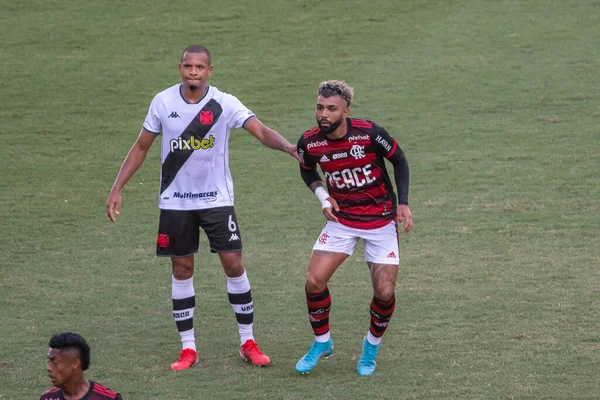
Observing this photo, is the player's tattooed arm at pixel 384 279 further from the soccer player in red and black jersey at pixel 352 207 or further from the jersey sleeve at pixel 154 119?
the jersey sleeve at pixel 154 119

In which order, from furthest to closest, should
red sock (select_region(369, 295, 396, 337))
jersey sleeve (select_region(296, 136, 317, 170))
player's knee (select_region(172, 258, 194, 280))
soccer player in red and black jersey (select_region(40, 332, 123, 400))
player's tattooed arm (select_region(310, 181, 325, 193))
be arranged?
player's knee (select_region(172, 258, 194, 280)), player's tattooed arm (select_region(310, 181, 325, 193)), jersey sleeve (select_region(296, 136, 317, 170)), red sock (select_region(369, 295, 396, 337)), soccer player in red and black jersey (select_region(40, 332, 123, 400))

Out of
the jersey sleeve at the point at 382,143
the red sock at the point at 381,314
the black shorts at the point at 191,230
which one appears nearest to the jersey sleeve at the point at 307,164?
the jersey sleeve at the point at 382,143

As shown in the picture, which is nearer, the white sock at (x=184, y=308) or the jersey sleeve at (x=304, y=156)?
the jersey sleeve at (x=304, y=156)

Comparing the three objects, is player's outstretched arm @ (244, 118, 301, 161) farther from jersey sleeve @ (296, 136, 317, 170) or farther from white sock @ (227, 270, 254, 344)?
white sock @ (227, 270, 254, 344)

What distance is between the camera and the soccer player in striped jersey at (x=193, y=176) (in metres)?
7.12

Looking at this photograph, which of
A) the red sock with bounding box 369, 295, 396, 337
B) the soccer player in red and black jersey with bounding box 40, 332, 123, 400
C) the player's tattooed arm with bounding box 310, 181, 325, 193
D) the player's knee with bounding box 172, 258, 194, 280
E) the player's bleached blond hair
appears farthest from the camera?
the player's knee with bounding box 172, 258, 194, 280

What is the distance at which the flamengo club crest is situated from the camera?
692cm

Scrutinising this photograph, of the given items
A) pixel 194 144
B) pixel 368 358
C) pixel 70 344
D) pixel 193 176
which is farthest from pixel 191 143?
pixel 70 344

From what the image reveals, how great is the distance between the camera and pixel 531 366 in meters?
6.92

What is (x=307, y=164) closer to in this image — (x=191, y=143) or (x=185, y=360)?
(x=191, y=143)

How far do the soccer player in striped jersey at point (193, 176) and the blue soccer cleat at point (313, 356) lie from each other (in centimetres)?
32

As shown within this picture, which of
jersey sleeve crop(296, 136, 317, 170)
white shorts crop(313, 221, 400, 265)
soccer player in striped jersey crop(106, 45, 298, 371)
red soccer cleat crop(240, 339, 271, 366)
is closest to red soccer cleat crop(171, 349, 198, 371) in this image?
soccer player in striped jersey crop(106, 45, 298, 371)

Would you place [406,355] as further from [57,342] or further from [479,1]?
[479,1]

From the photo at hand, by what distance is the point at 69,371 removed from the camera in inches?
185
